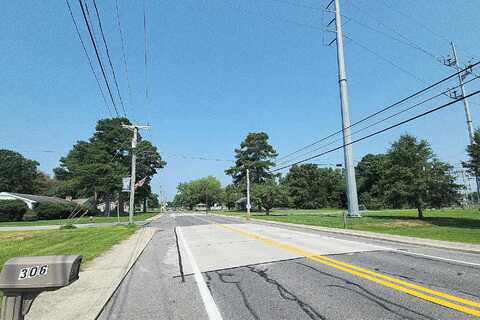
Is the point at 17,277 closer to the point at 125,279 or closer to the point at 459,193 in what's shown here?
the point at 125,279

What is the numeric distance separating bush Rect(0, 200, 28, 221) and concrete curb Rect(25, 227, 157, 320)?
3526 centimetres

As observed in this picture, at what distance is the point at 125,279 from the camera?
7074 mm

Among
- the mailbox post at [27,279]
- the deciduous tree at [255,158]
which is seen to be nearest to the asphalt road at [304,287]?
the mailbox post at [27,279]

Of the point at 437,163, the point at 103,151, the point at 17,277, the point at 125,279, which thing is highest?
the point at 103,151

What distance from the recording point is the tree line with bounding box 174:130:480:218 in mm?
23125

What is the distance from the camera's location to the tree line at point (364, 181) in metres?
23.1

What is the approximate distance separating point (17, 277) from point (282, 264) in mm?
6614

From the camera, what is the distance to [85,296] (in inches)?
218

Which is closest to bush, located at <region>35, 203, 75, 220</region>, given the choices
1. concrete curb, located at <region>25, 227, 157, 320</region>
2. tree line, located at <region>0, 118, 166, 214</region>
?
tree line, located at <region>0, 118, 166, 214</region>

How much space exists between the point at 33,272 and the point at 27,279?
0.20 ft

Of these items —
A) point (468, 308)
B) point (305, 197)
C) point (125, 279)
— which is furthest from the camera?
point (305, 197)

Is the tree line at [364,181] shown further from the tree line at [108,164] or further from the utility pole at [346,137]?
the tree line at [108,164]

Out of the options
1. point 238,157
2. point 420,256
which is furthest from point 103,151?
point 420,256

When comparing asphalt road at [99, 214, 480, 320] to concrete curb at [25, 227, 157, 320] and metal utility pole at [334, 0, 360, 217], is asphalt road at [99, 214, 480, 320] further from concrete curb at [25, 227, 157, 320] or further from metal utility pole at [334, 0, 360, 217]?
metal utility pole at [334, 0, 360, 217]
